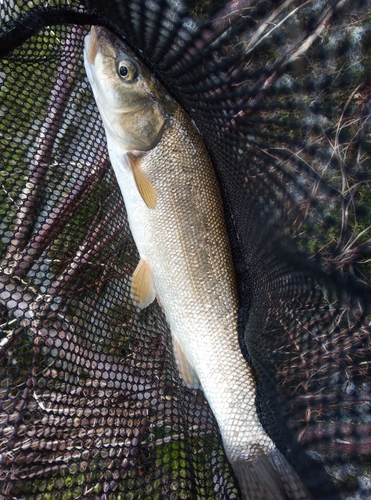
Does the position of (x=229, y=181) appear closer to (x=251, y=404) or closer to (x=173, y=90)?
(x=173, y=90)

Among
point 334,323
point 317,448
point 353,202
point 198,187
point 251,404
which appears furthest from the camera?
point 353,202

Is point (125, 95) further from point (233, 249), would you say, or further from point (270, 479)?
point (270, 479)

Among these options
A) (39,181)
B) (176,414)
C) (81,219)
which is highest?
(39,181)

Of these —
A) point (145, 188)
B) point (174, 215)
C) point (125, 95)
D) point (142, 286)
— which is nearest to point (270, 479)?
point (142, 286)

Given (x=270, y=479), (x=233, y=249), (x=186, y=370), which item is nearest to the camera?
(x=270, y=479)

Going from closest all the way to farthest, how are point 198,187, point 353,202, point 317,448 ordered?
point 317,448 → point 198,187 → point 353,202

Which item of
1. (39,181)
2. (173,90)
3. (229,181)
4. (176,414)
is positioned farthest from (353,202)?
(39,181)

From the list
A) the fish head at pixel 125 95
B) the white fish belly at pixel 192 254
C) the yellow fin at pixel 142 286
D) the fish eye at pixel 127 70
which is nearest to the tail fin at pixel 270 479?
the white fish belly at pixel 192 254

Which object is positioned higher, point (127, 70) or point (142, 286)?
point (127, 70)
